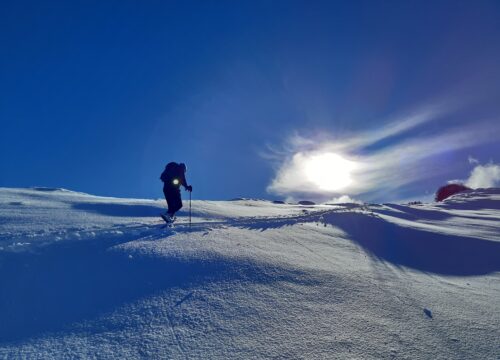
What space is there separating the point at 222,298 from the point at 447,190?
57527mm

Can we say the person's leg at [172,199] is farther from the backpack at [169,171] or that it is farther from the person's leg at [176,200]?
the backpack at [169,171]

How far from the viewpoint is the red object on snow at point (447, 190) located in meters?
50.4

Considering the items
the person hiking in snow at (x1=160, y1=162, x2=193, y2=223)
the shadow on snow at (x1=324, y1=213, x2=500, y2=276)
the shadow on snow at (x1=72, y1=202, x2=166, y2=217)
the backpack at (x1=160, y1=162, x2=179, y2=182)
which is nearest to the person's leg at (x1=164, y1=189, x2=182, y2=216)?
the person hiking in snow at (x1=160, y1=162, x2=193, y2=223)

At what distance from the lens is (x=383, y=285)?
18.5 ft

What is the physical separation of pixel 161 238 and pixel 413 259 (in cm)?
632

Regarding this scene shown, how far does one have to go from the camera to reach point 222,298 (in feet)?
14.5

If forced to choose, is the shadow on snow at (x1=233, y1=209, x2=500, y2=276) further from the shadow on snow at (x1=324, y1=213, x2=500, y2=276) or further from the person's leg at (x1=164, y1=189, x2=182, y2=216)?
the person's leg at (x1=164, y1=189, x2=182, y2=216)

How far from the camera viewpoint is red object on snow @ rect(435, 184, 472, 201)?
5044cm

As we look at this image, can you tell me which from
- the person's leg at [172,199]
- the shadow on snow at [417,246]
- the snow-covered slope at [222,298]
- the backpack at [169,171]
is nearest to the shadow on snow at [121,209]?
the person's leg at [172,199]

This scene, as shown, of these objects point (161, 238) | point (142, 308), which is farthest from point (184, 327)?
point (161, 238)

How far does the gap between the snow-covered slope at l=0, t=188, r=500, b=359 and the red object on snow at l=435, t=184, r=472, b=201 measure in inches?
1943

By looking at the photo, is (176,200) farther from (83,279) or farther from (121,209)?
(83,279)

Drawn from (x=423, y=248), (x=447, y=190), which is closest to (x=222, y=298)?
(x=423, y=248)

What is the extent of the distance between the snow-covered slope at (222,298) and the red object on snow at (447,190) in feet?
162
